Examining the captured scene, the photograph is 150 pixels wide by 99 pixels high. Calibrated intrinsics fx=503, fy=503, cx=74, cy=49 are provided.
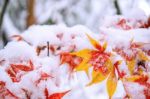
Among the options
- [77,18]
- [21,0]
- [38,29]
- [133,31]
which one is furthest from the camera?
[77,18]

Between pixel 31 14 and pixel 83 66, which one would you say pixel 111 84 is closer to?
pixel 83 66

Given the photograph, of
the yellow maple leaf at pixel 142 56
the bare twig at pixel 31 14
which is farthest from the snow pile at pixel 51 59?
the bare twig at pixel 31 14

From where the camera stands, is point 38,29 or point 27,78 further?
point 38,29

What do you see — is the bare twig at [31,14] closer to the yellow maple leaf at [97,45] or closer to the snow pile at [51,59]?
the snow pile at [51,59]

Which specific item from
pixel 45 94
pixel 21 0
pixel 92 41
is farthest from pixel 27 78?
pixel 21 0

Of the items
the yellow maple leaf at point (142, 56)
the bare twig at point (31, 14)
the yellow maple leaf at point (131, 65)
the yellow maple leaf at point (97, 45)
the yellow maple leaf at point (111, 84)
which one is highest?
the bare twig at point (31, 14)

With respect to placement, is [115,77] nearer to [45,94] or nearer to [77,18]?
[45,94]

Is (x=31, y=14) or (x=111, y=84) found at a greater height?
(x=31, y=14)

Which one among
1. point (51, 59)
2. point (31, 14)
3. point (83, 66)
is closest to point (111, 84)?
point (83, 66)

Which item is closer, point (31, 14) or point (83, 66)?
point (83, 66)
